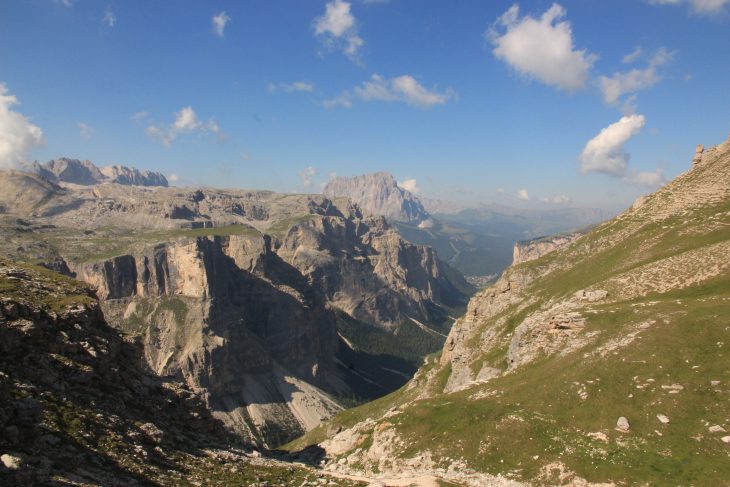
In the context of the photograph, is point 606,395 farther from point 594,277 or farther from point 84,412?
point 84,412

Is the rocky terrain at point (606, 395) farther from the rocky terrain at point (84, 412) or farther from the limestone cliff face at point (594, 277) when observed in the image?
the rocky terrain at point (84, 412)

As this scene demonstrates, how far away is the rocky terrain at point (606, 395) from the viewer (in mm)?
45469

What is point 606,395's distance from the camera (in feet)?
181

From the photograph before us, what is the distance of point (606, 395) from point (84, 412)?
58172 millimetres

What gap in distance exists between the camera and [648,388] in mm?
53312

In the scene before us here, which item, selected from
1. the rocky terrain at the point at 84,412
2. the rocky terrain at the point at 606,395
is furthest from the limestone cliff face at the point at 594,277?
the rocky terrain at the point at 84,412

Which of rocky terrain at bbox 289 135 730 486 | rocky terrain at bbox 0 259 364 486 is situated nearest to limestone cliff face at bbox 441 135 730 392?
rocky terrain at bbox 289 135 730 486

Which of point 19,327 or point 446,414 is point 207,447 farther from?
point 446,414

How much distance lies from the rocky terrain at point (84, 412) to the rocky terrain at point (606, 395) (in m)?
19.1

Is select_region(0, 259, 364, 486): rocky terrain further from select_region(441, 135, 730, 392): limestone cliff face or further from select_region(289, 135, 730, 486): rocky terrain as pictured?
select_region(441, 135, 730, 392): limestone cliff face

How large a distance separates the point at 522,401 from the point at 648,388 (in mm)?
15421

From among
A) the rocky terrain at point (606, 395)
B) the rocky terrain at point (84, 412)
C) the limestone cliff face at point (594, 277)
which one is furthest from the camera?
the limestone cliff face at point (594, 277)

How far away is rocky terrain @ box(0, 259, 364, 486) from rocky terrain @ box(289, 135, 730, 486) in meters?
19.1

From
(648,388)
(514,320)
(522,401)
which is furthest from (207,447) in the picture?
(514,320)
